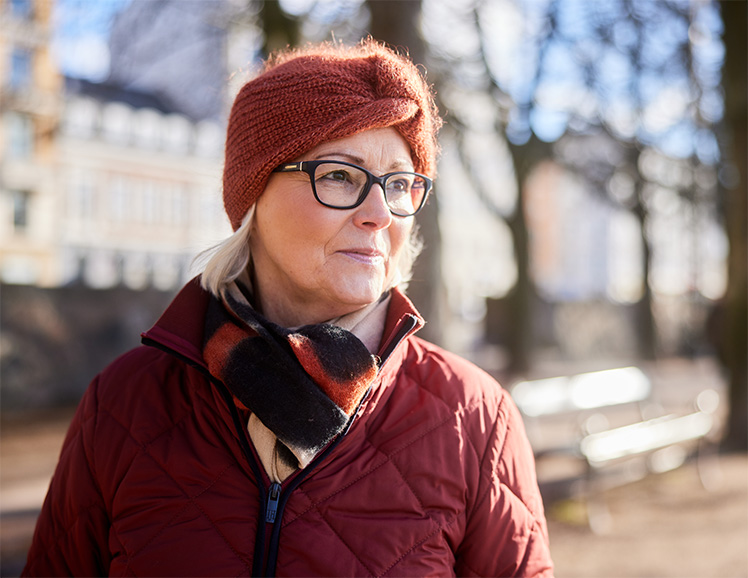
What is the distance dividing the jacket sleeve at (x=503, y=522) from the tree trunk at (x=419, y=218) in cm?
294

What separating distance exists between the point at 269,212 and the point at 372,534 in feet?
2.86

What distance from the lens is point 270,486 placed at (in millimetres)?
1664

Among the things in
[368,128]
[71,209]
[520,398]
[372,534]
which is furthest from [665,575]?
[71,209]

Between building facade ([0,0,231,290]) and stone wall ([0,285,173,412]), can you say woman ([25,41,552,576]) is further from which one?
building facade ([0,0,231,290])

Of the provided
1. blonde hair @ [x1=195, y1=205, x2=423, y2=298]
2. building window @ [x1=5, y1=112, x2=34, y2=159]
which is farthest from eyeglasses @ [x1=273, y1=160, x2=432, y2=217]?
building window @ [x1=5, y1=112, x2=34, y2=159]

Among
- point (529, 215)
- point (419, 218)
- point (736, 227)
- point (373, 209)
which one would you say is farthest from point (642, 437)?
point (529, 215)

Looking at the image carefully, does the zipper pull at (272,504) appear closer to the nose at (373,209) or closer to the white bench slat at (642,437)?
the nose at (373,209)

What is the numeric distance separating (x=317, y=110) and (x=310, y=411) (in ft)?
2.41

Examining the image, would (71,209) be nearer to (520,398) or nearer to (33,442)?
(33,442)

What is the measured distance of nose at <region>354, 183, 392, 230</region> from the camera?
5.92ft

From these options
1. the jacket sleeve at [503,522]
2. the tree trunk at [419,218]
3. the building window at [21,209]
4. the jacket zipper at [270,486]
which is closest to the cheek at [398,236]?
the jacket zipper at [270,486]

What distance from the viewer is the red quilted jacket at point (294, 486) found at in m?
1.62

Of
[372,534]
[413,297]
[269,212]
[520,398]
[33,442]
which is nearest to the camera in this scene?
[372,534]

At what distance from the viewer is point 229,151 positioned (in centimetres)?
203
